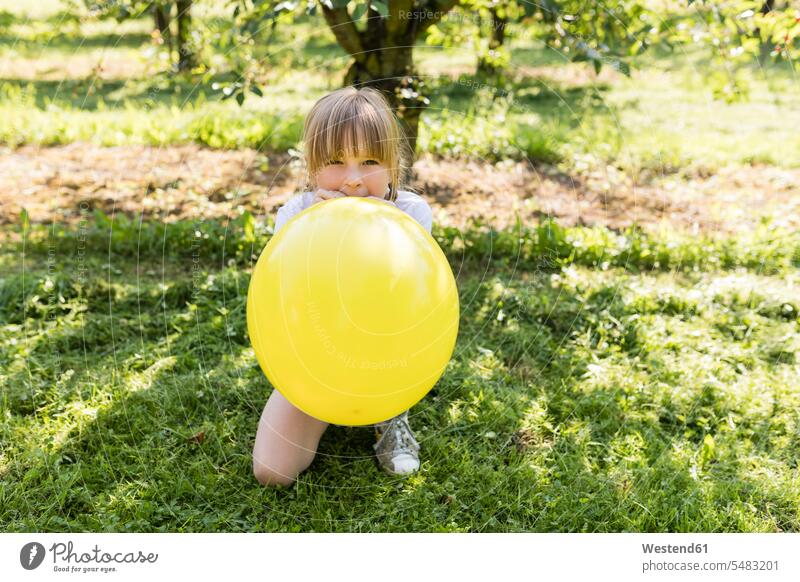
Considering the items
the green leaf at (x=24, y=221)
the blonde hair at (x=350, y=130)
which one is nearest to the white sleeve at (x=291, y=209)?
the blonde hair at (x=350, y=130)

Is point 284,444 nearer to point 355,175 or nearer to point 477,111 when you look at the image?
point 355,175

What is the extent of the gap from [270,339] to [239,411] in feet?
3.25

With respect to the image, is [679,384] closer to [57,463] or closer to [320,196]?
[320,196]

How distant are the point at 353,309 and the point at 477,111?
513 cm

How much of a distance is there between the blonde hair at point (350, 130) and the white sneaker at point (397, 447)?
3.39ft

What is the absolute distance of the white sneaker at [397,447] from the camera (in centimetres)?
301

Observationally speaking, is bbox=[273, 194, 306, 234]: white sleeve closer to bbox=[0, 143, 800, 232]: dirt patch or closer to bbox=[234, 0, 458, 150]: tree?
bbox=[234, 0, 458, 150]: tree

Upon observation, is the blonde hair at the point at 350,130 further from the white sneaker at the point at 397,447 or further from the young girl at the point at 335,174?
the white sneaker at the point at 397,447

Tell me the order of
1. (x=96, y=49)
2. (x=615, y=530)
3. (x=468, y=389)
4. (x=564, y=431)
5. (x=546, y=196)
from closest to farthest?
(x=615, y=530)
(x=564, y=431)
(x=468, y=389)
(x=546, y=196)
(x=96, y=49)

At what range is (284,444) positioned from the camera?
291 cm

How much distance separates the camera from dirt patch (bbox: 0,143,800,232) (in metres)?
5.14

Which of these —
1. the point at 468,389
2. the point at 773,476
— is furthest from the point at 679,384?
the point at 468,389

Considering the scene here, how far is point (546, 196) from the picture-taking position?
5484 mm

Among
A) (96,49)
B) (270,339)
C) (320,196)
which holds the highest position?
(320,196)
